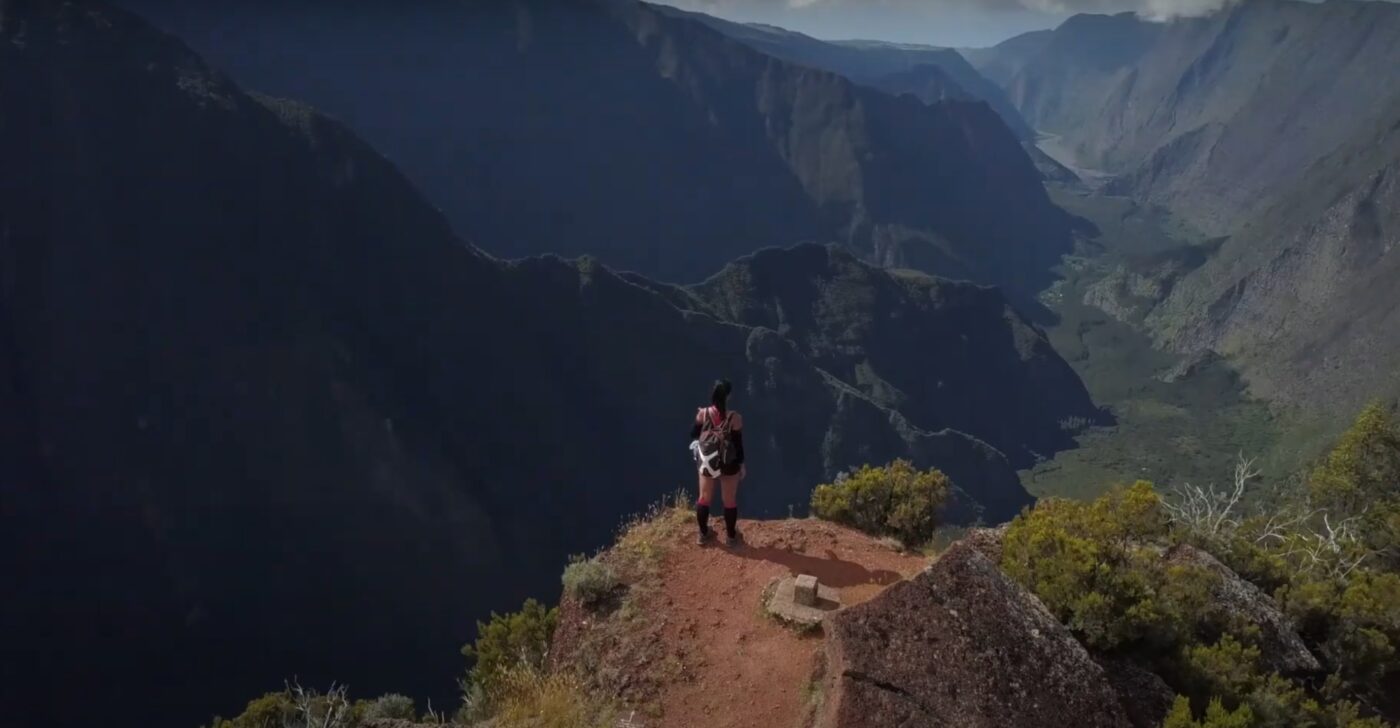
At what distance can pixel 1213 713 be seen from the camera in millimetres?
9695

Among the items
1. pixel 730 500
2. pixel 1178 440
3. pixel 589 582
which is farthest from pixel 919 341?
pixel 589 582

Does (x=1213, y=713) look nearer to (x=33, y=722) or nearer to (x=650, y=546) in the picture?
(x=650, y=546)

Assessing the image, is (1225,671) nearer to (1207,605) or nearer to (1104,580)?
(1207,605)

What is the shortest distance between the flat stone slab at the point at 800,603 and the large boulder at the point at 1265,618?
570 centimetres

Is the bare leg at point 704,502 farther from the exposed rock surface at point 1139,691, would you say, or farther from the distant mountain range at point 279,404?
the distant mountain range at point 279,404

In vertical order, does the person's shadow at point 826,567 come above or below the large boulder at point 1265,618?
below

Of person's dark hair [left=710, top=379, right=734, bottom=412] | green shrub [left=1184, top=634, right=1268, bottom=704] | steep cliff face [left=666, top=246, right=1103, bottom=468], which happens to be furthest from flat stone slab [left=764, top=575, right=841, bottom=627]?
steep cliff face [left=666, top=246, right=1103, bottom=468]

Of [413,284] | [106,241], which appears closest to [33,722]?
[106,241]

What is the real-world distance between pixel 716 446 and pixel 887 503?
5332 millimetres

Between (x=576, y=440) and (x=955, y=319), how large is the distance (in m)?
97.4

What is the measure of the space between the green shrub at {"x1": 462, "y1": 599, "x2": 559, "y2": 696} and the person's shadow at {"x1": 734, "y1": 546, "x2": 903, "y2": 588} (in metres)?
3.72

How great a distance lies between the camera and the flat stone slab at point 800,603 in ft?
38.7

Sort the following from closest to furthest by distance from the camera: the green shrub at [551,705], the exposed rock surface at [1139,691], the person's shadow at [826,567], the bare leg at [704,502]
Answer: the exposed rock surface at [1139,691] → the green shrub at [551,705] → the person's shadow at [826,567] → the bare leg at [704,502]

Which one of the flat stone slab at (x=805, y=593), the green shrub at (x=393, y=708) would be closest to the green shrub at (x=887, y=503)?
the flat stone slab at (x=805, y=593)
